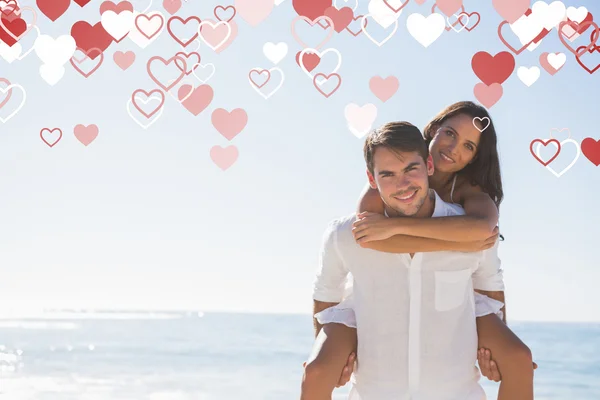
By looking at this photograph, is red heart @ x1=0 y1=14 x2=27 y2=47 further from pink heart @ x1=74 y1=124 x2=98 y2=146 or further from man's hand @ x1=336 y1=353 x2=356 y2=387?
man's hand @ x1=336 y1=353 x2=356 y2=387

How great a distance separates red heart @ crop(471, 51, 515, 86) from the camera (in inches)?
298

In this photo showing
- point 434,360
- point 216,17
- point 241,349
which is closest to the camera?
point 434,360

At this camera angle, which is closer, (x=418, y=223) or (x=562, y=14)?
(x=418, y=223)

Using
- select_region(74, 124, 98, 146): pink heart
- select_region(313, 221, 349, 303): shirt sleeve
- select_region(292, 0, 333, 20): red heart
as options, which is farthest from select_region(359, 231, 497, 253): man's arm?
select_region(74, 124, 98, 146): pink heart

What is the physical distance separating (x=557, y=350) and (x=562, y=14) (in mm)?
24502

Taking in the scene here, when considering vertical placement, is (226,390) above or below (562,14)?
below

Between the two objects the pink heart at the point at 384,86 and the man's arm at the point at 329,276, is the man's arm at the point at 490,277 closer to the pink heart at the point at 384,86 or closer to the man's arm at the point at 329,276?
the man's arm at the point at 329,276

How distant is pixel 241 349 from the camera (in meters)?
27.9

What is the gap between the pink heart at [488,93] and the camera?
748cm

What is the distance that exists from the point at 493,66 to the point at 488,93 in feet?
0.89

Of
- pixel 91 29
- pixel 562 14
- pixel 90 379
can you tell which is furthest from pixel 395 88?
pixel 90 379

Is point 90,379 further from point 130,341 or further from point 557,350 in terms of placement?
point 557,350

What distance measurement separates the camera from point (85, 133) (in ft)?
28.6

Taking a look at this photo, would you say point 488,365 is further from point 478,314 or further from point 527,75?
point 527,75
